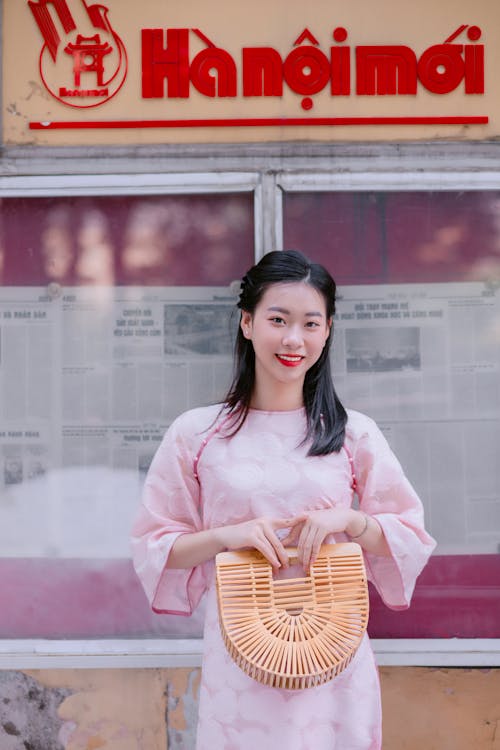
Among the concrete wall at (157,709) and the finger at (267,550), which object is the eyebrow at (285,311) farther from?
the concrete wall at (157,709)

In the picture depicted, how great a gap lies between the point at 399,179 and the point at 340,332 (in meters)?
0.64

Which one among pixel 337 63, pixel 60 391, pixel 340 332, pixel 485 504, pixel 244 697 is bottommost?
pixel 244 697

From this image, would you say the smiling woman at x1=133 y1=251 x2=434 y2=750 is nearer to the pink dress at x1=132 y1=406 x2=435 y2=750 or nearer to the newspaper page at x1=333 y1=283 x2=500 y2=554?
the pink dress at x1=132 y1=406 x2=435 y2=750

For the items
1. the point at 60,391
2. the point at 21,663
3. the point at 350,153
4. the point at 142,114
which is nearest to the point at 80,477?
the point at 60,391

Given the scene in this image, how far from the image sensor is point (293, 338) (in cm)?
191

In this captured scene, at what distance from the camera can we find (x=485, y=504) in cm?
280

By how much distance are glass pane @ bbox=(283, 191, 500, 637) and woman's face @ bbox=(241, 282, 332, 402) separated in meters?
0.87

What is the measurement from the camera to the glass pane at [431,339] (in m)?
2.78

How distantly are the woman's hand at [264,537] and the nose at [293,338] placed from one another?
464mm

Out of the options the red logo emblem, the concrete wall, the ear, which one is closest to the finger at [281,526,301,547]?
the ear

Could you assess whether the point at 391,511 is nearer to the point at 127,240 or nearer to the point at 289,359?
the point at 289,359

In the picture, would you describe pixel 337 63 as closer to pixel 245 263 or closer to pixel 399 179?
pixel 399 179

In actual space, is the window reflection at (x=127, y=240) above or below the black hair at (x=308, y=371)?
above

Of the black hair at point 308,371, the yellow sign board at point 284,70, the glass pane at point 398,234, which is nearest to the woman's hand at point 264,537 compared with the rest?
the black hair at point 308,371
